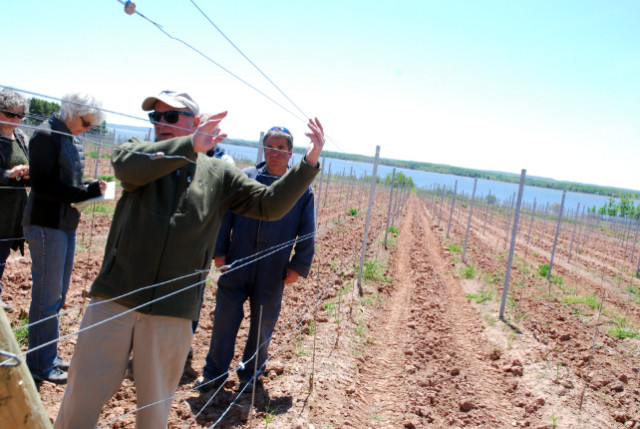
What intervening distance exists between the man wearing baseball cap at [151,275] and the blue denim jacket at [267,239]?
1209 mm

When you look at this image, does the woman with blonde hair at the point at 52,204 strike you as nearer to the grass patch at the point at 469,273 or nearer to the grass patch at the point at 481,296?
the grass patch at the point at 481,296

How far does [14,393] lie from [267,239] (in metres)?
2.06

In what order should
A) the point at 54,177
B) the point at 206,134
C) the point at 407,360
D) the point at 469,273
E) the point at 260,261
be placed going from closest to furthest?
the point at 206,134 → the point at 54,177 → the point at 260,261 → the point at 407,360 → the point at 469,273

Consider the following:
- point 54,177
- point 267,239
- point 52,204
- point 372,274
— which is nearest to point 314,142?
point 267,239

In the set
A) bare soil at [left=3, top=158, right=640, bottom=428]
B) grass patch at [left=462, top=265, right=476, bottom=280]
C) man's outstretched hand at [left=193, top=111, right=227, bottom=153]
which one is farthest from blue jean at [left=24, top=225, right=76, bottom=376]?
grass patch at [left=462, top=265, right=476, bottom=280]

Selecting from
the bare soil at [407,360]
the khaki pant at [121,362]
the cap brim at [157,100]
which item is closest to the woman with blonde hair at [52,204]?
the bare soil at [407,360]

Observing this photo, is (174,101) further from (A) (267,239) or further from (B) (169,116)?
(A) (267,239)

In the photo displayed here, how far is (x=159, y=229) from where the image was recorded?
66.9 inches

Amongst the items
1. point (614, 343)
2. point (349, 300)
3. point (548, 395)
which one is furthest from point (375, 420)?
point (614, 343)

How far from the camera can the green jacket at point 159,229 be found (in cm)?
165

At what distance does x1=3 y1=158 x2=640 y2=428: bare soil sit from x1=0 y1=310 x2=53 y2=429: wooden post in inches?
29.3

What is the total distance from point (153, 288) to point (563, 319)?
20.3ft

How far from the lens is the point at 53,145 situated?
8.04ft

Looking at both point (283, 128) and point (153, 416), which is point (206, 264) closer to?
point (153, 416)
